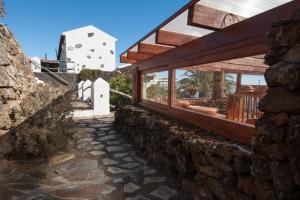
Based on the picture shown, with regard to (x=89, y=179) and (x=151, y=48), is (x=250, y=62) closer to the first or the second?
(x=151, y=48)

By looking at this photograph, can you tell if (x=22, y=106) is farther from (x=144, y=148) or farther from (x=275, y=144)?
(x=275, y=144)

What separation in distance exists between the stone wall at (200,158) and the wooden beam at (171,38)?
1.76 m

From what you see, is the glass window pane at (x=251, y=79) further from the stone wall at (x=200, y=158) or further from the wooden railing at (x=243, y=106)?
the stone wall at (x=200, y=158)

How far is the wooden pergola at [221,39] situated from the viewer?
115 inches

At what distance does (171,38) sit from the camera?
4500 mm

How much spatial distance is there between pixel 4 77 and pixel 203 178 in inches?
205

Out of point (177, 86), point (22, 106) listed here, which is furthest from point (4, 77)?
point (177, 86)

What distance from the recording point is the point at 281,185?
5.52 feet

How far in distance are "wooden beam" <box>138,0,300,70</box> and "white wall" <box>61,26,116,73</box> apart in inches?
958

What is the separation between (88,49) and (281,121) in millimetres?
30517

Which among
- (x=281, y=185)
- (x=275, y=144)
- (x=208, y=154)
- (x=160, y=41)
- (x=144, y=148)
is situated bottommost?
(x=144, y=148)

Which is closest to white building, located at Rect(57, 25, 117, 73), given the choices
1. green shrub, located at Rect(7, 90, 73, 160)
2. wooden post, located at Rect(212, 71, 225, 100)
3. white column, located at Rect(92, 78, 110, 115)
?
white column, located at Rect(92, 78, 110, 115)

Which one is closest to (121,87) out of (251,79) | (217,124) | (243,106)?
(243,106)

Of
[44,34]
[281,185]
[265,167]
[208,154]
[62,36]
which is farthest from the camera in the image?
[44,34]
